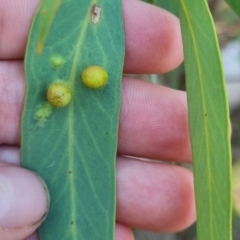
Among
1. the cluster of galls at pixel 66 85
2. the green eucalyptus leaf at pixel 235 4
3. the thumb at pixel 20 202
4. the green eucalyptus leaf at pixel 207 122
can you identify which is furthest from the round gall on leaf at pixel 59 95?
the green eucalyptus leaf at pixel 235 4

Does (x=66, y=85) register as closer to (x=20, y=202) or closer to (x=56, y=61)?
(x=56, y=61)

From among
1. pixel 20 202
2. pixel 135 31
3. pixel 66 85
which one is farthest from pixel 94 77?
pixel 20 202

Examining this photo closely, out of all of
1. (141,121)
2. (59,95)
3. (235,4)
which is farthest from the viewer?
(141,121)

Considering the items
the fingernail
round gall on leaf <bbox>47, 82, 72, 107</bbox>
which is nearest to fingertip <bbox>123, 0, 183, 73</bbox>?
round gall on leaf <bbox>47, 82, 72, 107</bbox>

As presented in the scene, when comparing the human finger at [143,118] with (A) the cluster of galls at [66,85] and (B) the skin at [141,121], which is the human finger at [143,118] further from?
(A) the cluster of galls at [66,85]

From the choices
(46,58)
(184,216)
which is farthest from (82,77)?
(184,216)

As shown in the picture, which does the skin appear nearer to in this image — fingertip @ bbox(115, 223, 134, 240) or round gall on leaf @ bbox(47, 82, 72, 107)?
fingertip @ bbox(115, 223, 134, 240)
